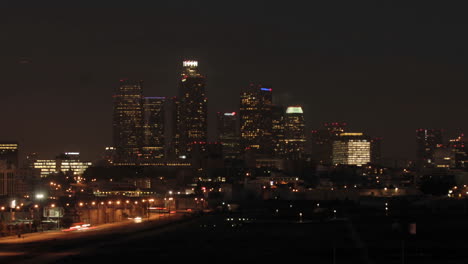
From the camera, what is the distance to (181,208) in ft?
438

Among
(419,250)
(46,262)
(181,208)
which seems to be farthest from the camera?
(181,208)

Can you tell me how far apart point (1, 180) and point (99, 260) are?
237ft

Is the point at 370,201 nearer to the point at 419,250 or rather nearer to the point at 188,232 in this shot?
the point at 188,232

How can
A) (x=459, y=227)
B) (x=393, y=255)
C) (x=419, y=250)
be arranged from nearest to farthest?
(x=393, y=255)
(x=419, y=250)
(x=459, y=227)

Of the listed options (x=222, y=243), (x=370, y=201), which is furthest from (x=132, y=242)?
(x=370, y=201)

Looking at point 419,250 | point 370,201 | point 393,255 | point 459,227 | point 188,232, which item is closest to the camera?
point 393,255

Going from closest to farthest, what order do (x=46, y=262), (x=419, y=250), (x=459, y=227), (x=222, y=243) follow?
(x=46, y=262) → (x=419, y=250) → (x=222, y=243) → (x=459, y=227)

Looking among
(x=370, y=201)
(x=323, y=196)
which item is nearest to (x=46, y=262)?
(x=370, y=201)

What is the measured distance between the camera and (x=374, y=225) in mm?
86312

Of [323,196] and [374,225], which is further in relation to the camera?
[323,196]

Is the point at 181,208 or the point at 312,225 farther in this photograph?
the point at 181,208

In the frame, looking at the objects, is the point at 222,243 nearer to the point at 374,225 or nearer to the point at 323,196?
the point at 374,225

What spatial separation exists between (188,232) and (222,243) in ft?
45.3

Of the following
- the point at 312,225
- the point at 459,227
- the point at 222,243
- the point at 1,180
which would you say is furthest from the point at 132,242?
the point at 1,180
